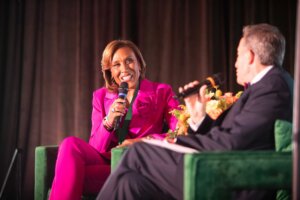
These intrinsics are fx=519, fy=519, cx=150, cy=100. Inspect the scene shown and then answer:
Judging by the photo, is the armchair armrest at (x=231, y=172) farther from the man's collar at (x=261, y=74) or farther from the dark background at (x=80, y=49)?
the dark background at (x=80, y=49)

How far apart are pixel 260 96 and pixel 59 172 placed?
1.23 meters

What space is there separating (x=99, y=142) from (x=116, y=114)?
29cm

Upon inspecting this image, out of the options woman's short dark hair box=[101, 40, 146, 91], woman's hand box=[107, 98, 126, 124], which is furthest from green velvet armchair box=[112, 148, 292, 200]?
woman's short dark hair box=[101, 40, 146, 91]

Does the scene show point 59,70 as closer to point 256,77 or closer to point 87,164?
point 87,164

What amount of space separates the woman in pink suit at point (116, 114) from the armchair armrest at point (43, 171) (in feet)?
0.77

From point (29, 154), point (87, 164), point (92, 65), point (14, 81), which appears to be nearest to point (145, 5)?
point (92, 65)

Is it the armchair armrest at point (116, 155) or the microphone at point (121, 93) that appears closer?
the armchair armrest at point (116, 155)

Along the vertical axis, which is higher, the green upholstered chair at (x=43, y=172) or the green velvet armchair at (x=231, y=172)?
the green velvet armchair at (x=231, y=172)

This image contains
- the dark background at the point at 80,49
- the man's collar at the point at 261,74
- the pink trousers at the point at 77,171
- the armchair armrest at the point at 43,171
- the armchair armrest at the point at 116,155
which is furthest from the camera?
the dark background at the point at 80,49

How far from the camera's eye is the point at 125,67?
3266mm

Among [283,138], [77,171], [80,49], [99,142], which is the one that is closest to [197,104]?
[283,138]

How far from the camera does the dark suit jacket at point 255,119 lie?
2.13 m

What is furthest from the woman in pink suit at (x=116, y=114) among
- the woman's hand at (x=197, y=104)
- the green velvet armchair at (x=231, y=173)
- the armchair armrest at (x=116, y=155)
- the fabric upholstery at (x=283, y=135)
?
the green velvet armchair at (x=231, y=173)

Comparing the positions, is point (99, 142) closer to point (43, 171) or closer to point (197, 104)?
point (43, 171)
